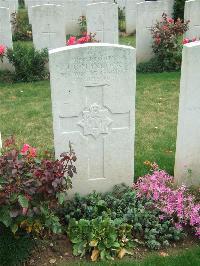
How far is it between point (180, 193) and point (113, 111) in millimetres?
1110

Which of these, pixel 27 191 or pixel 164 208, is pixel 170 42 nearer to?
pixel 164 208

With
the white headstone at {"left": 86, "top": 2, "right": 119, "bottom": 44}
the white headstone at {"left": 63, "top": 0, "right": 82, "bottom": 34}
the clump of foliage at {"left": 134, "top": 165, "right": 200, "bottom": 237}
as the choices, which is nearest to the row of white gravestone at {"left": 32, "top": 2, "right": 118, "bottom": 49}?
the white headstone at {"left": 86, "top": 2, "right": 119, "bottom": 44}

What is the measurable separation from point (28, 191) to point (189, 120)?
6.71ft

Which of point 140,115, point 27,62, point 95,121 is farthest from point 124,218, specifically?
point 27,62

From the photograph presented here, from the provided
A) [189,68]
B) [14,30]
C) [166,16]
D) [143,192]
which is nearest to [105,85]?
[189,68]

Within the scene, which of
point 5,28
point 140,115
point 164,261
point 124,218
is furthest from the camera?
point 5,28

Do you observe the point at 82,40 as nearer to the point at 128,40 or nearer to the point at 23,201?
→ the point at 128,40

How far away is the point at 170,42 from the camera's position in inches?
403

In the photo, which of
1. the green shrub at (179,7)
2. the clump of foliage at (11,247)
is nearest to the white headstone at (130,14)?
the green shrub at (179,7)

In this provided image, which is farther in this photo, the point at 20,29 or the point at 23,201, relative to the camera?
the point at 20,29

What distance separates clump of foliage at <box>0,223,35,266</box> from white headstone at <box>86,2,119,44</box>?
7.92 metres

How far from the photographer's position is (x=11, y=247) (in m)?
3.72

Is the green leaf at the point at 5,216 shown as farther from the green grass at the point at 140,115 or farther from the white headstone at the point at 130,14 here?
Result: the white headstone at the point at 130,14

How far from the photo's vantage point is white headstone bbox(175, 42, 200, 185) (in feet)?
14.2
